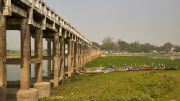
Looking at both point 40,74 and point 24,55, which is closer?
point 24,55

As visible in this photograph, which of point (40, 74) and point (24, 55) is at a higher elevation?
point (24, 55)

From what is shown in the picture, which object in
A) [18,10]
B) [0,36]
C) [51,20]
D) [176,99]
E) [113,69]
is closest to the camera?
[0,36]

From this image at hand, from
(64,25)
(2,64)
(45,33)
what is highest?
(64,25)

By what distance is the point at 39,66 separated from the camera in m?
16.5

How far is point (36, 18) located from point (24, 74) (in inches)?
270

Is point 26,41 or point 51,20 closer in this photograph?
point 26,41

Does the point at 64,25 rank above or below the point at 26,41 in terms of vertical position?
above

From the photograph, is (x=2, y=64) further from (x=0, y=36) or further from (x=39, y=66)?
(x=39, y=66)

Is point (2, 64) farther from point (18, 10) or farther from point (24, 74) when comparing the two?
point (18, 10)

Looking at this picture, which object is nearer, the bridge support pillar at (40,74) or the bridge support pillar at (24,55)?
the bridge support pillar at (24,55)

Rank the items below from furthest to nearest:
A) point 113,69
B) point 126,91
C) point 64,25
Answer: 1. point 113,69
2. point 64,25
3. point 126,91

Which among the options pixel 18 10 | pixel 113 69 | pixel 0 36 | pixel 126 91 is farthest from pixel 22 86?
pixel 113 69

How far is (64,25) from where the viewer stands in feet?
78.6

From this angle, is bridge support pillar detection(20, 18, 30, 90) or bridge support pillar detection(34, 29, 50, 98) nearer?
bridge support pillar detection(20, 18, 30, 90)
